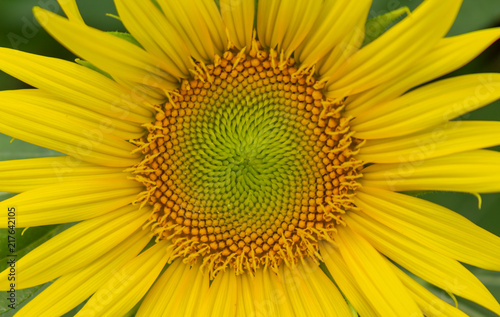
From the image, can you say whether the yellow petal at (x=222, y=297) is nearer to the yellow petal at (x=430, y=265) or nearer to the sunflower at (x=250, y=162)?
the sunflower at (x=250, y=162)

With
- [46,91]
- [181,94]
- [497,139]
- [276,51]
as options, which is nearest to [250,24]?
[276,51]

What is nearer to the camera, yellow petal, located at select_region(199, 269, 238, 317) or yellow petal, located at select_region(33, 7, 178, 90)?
yellow petal, located at select_region(33, 7, 178, 90)

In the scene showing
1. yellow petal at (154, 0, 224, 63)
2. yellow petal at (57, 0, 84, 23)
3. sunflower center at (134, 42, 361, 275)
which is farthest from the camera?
sunflower center at (134, 42, 361, 275)

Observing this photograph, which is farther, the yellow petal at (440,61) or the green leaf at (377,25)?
the green leaf at (377,25)

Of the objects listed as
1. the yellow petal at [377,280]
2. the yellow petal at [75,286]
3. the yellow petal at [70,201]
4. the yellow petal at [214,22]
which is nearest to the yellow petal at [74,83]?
the yellow petal at [70,201]

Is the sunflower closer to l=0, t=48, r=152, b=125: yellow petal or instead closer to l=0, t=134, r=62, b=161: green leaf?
l=0, t=48, r=152, b=125: yellow petal

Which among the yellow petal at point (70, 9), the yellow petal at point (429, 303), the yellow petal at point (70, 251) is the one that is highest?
the yellow petal at point (70, 9)

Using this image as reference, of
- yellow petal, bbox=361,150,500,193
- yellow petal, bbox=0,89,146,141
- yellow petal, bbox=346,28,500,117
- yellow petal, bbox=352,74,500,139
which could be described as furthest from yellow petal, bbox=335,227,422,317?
yellow petal, bbox=0,89,146,141
